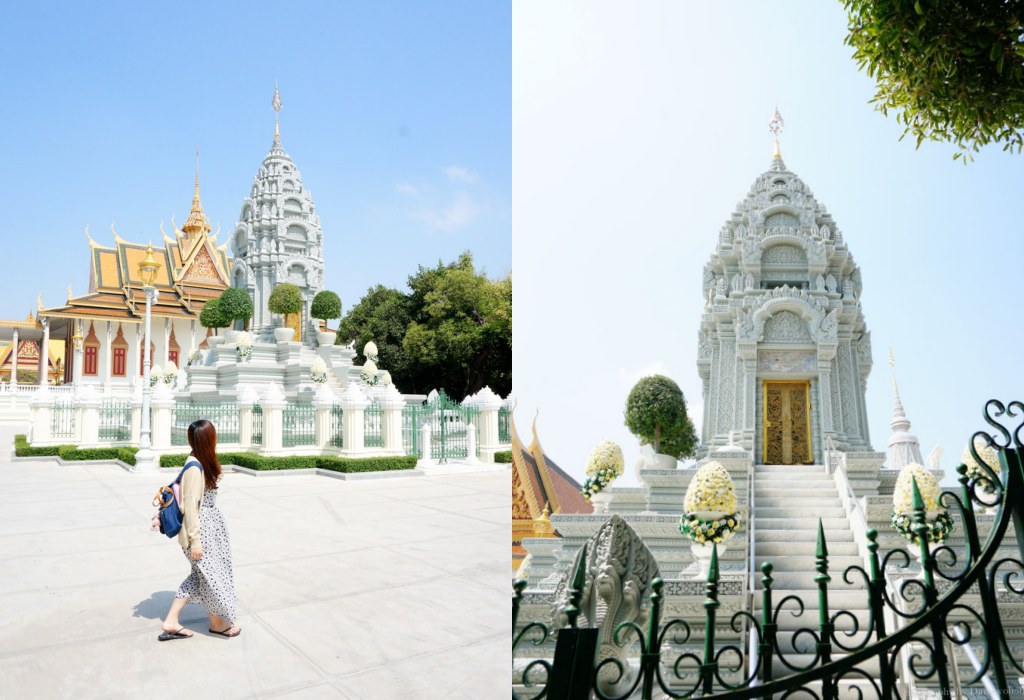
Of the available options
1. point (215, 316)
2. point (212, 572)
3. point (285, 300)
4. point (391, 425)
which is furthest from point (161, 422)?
point (212, 572)

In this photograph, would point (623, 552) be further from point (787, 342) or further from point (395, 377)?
point (395, 377)

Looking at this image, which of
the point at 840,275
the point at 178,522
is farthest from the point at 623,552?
the point at 840,275

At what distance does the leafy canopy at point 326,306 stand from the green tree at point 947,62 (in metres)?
23.7

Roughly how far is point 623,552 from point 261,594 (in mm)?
2746

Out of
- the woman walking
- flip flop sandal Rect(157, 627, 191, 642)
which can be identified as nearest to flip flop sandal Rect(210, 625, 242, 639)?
the woman walking

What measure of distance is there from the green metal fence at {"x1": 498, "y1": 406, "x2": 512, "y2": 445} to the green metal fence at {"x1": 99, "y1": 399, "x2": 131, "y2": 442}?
883cm

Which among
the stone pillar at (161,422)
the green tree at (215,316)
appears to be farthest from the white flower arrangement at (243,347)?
the stone pillar at (161,422)

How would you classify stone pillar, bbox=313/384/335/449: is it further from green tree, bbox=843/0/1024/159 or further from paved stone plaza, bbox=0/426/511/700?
green tree, bbox=843/0/1024/159

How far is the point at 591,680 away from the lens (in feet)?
7.71

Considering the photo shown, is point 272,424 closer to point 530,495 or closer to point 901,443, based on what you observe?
point 530,495

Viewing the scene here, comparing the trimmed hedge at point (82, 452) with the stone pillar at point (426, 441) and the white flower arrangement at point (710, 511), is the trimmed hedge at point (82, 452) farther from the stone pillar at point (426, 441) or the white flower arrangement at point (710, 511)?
the white flower arrangement at point (710, 511)

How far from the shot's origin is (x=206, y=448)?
446cm

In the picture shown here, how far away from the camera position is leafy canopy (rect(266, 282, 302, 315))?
2647 cm

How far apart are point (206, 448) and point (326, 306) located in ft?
76.7
